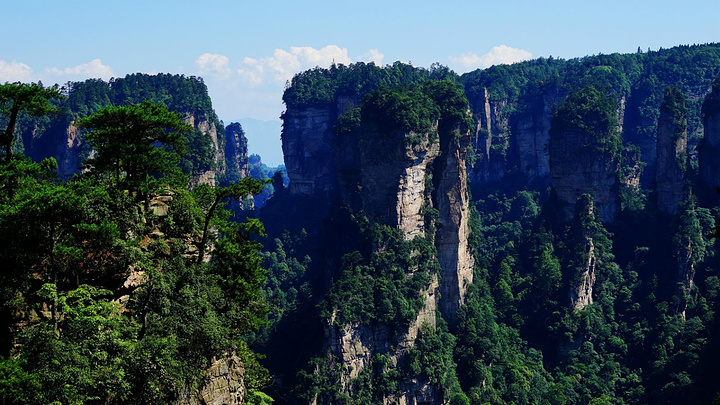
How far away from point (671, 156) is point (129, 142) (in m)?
64.5

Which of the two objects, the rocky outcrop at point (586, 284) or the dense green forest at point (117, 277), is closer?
the dense green forest at point (117, 277)

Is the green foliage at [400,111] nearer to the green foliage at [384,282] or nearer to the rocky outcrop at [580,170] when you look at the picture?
the green foliage at [384,282]

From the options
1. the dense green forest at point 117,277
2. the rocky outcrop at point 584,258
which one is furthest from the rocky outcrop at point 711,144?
the dense green forest at point 117,277

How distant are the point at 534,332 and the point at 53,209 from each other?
197ft

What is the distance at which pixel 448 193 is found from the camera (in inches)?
2788

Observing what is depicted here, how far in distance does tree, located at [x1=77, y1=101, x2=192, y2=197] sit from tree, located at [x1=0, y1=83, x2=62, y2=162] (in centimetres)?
152

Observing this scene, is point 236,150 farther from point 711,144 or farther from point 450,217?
point 711,144

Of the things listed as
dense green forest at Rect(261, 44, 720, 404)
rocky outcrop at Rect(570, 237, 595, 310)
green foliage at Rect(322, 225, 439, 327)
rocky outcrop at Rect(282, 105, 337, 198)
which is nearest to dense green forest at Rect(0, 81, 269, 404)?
green foliage at Rect(322, 225, 439, 327)

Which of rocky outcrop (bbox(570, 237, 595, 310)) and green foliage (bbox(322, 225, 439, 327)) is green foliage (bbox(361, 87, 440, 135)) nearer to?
green foliage (bbox(322, 225, 439, 327))

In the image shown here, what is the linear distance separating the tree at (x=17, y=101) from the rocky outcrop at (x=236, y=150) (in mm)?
124003

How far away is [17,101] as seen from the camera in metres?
27.5

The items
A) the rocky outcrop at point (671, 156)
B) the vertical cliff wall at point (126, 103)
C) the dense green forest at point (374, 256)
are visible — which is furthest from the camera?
the vertical cliff wall at point (126, 103)

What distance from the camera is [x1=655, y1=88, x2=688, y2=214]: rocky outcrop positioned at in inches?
3179

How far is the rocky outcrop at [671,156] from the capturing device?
265 feet
